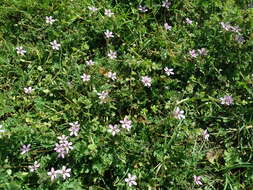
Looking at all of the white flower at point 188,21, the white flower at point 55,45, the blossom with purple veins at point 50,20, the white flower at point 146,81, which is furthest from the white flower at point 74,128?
the white flower at point 188,21

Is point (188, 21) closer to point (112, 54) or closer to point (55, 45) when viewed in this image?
point (112, 54)

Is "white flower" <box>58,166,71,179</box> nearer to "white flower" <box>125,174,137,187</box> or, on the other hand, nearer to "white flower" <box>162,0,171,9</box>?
"white flower" <box>125,174,137,187</box>

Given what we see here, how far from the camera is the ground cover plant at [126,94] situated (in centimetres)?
321

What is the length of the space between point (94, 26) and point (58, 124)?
119cm

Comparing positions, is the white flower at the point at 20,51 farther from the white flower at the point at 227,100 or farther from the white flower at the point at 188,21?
the white flower at the point at 227,100

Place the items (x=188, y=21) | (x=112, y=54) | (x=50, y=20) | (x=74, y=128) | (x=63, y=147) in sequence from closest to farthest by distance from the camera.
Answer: (x=63, y=147) < (x=74, y=128) < (x=112, y=54) < (x=50, y=20) < (x=188, y=21)

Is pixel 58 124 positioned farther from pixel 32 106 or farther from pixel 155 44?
pixel 155 44

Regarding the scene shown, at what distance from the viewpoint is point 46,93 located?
11.8 ft

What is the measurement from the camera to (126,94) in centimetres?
360

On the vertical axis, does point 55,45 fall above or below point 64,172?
above

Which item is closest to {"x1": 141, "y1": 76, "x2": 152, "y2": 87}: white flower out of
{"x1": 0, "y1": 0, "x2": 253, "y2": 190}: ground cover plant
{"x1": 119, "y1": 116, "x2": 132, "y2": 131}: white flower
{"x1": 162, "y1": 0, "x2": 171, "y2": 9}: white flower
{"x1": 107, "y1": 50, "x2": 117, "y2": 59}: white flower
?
{"x1": 0, "y1": 0, "x2": 253, "y2": 190}: ground cover plant

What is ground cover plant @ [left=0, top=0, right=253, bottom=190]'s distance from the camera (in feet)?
10.5

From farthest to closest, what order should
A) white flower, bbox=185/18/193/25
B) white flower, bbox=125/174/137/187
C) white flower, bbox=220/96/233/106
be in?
white flower, bbox=185/18/193/25, white flower, bbox=220/96/233/106, white flower, bbox=125/174/137/187

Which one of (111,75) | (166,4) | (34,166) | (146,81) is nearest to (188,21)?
(166,4)
